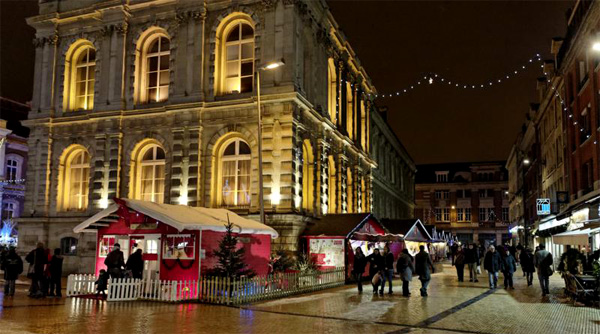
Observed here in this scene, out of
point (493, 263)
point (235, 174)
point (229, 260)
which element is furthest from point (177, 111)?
point (493, 263)

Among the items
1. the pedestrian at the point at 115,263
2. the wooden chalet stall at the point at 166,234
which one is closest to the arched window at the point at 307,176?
the wooden chalet stall at the point at 166,234

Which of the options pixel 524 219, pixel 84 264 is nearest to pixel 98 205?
pixel 84 264

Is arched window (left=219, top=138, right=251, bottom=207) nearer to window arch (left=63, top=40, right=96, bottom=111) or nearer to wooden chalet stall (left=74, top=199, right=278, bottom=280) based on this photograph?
wooden chalet stall (left=74, top=199, right=278, bottom=280)

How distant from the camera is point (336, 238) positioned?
2720cm

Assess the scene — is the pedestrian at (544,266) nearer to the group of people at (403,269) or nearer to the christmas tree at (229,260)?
the group of people at (403,269)

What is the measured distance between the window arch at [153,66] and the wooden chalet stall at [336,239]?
1120cm

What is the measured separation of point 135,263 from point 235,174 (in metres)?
10.3

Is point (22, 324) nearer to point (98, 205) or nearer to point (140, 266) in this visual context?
point (140, 266)

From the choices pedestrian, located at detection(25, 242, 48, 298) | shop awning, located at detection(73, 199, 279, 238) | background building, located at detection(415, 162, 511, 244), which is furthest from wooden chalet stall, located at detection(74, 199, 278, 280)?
background building, located at detection(415, 162, 511, 244)

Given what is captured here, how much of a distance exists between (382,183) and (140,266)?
38.3 meters

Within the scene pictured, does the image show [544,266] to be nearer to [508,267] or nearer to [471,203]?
[508,267]

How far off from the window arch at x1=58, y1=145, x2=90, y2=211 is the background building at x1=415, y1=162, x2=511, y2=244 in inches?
2855

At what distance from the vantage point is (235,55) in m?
30.4

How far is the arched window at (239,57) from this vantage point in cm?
3002
